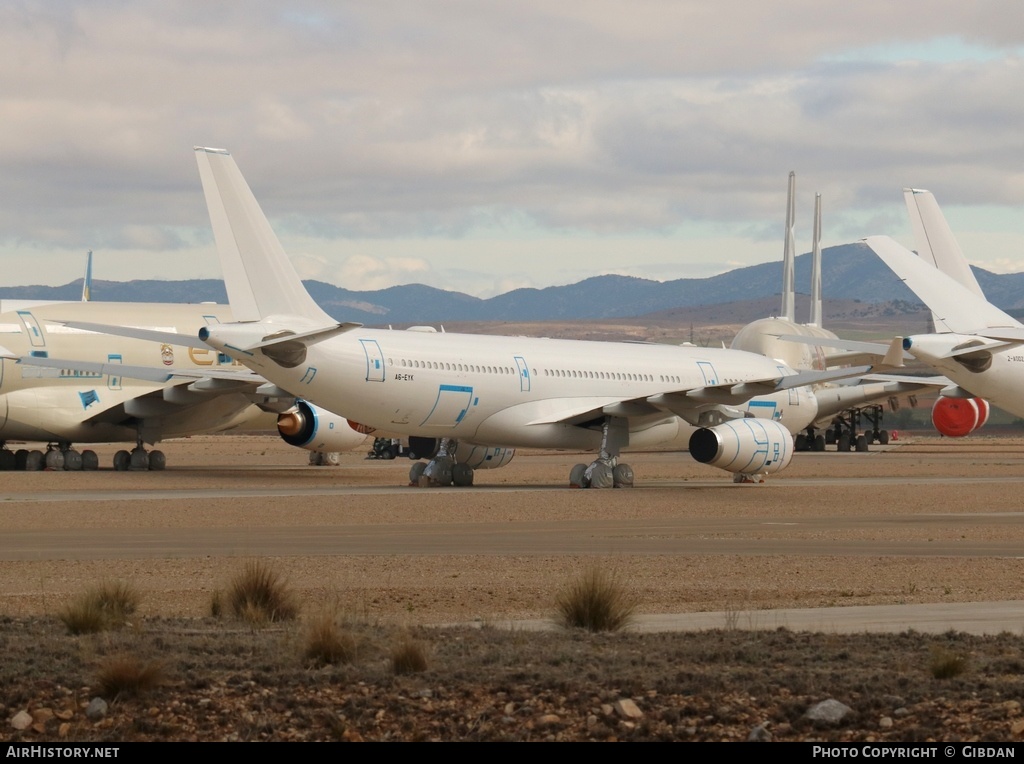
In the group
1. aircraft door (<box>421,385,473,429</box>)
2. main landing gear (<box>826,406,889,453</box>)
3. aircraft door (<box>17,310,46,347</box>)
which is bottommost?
main landing gear (<box>826,406,889,453</box>)

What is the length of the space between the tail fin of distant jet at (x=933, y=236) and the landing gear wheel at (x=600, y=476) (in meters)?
8.79

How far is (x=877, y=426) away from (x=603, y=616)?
6582cm

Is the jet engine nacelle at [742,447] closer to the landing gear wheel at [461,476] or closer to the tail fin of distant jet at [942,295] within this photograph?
the tail fin of distant jet at [942,295]

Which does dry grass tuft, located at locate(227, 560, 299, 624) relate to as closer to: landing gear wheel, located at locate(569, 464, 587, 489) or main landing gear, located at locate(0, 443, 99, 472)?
landing gear wheel, located at locate(569, 464, 587, 489)

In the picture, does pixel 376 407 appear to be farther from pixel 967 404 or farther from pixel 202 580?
pixel 967 404

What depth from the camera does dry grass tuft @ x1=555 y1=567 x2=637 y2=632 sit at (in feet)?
44.1

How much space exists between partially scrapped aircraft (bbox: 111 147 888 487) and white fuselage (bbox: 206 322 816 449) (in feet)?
0.13

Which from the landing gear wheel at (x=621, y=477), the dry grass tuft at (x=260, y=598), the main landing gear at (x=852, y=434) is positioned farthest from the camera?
the main landing gear at (x=852, y=434)

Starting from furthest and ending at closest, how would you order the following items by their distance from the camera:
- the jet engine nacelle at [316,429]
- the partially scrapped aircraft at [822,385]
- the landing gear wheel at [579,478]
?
the partially scrapped aircraft at [822,385] → the jet engine nacelle at [316,429] → the landing gear wheel at [579,478]

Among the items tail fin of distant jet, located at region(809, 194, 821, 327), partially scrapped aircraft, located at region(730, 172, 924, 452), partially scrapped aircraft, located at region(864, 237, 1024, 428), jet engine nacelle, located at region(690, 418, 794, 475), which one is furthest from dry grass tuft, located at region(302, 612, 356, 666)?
tail fin of distant jet, located at region(809, 194, 821, 327)

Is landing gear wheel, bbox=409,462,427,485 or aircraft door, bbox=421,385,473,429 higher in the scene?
aircraft door, bbox=421,385,473,429

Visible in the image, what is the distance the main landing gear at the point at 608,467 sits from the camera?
123 ft

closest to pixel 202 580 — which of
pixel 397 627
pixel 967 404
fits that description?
pixel 397 627

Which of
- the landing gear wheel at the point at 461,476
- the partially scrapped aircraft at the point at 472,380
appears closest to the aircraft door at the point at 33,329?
A: the partially scrapped aircraft at the point at 472,380
